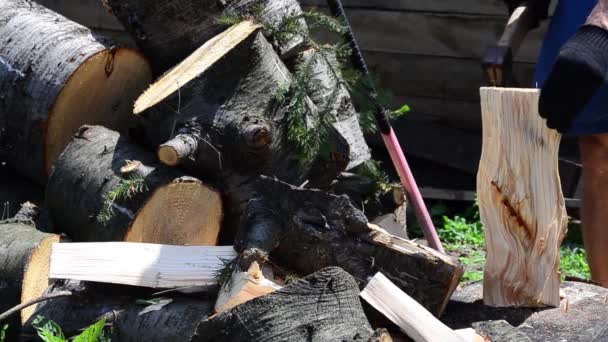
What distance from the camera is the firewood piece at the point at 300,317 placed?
257 centimetres

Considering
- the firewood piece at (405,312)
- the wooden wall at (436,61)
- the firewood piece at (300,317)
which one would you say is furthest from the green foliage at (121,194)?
the wooden wall at (436,61)

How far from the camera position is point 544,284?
9.82 feet

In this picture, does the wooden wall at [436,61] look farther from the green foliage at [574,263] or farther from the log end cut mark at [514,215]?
the log end cut mark at [514,215]

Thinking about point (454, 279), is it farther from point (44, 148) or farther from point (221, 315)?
point (44, 148)

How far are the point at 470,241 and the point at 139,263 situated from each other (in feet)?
7.11

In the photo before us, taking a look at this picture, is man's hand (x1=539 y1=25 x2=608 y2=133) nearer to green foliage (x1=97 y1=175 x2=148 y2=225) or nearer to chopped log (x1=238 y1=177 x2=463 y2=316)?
chopped log (x1=238 y1=177 x2=463 y2=316)

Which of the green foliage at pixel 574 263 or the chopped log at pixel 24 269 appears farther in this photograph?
the green foliage at pixel 574 263

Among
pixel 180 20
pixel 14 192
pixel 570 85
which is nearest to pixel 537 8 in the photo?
pixel 570 85

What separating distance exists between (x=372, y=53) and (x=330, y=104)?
1.92 meters

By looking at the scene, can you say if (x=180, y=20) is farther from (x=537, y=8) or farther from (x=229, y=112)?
(x=537, y=8)

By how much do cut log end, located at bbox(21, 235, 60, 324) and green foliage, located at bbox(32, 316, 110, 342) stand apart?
0.39 ft

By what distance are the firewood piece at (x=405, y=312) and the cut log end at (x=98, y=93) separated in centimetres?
159

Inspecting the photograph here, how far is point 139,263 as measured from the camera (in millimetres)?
3150

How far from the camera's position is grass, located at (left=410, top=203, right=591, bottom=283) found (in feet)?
14.7
